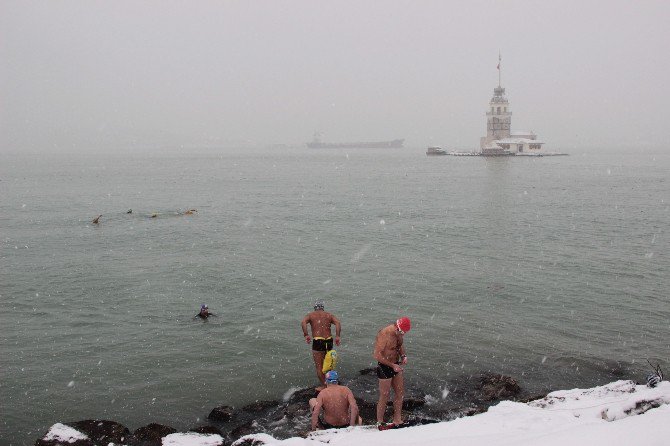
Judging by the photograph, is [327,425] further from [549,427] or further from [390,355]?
[549,427]

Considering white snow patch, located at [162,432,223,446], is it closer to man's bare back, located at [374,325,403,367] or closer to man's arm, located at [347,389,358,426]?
man's arm, located at [347,389,358,426]

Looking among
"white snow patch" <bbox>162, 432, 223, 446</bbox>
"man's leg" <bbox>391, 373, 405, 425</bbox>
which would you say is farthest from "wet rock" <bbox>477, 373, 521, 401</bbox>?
"white snow patch" <bbox>162, 432, 223, 446</bbox>

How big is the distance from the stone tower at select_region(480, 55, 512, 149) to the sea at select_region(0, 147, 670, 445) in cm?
14269

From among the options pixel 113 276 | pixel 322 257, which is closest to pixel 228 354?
pixel 113 276

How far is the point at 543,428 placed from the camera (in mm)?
9352

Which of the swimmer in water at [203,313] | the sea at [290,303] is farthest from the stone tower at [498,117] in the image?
the swimmer in water at [203,313]

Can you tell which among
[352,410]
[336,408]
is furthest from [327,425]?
[352,410]

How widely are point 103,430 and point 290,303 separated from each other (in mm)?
11651

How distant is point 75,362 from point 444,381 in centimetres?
1106

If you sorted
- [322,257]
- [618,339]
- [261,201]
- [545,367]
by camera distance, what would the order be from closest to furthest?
[545,367] → [618,339] → [322,257] → [261,201]

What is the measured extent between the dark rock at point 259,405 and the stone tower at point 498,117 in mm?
186613

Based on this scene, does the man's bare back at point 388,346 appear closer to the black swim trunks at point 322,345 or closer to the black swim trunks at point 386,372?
the black swim trunks at point 386,372

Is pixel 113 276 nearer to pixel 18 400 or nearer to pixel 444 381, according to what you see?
pixel 18 400

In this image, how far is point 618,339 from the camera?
60.3ft
